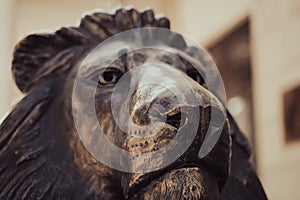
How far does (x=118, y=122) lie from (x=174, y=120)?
0.18ft

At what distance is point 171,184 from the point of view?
337mm

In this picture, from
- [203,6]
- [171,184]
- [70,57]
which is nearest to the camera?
[171,184]

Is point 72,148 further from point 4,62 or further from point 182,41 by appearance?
point 4,62

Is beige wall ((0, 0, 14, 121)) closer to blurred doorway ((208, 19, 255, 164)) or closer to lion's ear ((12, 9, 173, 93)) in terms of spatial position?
lion's ear ((12, 9, 173, 93))


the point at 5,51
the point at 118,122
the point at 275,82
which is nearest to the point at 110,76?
the point at 118,122

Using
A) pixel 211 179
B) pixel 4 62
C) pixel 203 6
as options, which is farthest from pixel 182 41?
pixel 203 6

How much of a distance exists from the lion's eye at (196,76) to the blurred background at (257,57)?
84cm

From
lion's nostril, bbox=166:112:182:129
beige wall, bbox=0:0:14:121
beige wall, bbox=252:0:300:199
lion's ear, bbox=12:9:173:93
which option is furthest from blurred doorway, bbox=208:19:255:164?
lion's nostril, bbox=166:112:182:129

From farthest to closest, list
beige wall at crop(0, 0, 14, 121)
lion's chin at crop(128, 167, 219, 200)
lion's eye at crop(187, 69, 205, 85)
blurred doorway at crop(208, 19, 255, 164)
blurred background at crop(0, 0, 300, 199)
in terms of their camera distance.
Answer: blurred doorway at crop(208, 19, 255, 164), blurred background at crop(0, 0, 300, 199), beige wall at crop(0, 0, 14, 121), lion's eye at crop(187, 69, 205, 85), lion's chin at crop(128, 167, 219, 200)

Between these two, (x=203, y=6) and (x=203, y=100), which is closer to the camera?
(x=203, y=100)

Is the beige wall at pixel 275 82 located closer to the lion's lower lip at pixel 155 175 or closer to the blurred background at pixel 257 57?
the blurred background at pixel 257 57

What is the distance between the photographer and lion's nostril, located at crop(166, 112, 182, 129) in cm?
35

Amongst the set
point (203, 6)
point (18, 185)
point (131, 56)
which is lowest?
point (18, 185)

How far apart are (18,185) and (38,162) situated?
0.08 feet
